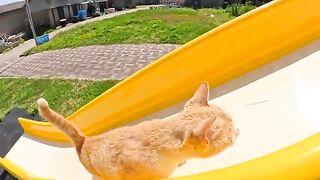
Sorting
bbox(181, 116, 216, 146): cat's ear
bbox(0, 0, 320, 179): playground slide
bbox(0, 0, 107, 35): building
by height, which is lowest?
bbox(0, 0, 107, 35): building

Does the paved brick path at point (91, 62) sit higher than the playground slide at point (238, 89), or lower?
lower

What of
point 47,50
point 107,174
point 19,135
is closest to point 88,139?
point 107,174

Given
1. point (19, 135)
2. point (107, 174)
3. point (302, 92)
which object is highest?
point (302, 92)

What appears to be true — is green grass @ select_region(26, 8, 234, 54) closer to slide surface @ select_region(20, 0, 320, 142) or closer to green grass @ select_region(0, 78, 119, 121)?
green grass @ select_region(0, 78, 119, 121)

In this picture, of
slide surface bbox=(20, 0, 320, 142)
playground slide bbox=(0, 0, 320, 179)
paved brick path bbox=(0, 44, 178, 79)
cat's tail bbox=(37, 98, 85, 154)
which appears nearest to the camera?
cat's tail bbox=(37, 98, 85, 154)

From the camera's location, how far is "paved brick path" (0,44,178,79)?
579 centimetres

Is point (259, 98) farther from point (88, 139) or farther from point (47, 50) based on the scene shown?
point (47, 50)

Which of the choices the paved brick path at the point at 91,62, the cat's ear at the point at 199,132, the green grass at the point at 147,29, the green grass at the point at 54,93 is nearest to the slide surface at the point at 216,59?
the cat's ear at the point at 199,132

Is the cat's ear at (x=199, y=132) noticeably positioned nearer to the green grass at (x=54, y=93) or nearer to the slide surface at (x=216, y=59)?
the slide surface at (x=216, y=59)

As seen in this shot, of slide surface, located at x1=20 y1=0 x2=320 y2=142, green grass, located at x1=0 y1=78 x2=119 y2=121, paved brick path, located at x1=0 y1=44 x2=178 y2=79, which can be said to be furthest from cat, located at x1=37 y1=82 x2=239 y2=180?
paved brick path, located at x1=0 y1=44 x2=178 y2=79

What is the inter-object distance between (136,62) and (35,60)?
2341 millimetres

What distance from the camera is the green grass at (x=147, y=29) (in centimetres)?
730

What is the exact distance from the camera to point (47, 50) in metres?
7.96

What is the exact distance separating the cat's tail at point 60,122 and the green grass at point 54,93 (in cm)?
321
